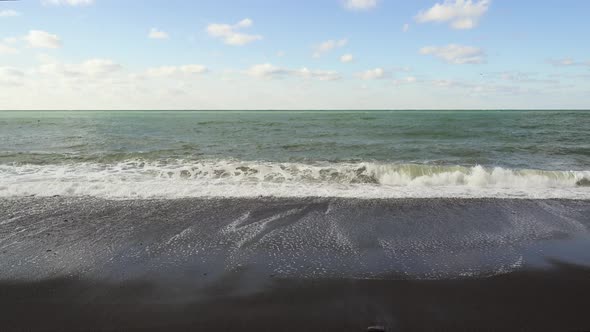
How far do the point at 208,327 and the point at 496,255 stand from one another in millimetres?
4788

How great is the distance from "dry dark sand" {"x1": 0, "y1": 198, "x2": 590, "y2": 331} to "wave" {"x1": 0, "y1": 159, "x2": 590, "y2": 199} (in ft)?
4.64

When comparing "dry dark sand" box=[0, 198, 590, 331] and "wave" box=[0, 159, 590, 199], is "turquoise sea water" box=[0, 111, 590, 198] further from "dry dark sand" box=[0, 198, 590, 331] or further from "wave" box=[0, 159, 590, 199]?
"dry dark sand" box=[0, 198, 590, 331]

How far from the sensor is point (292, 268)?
204 inches

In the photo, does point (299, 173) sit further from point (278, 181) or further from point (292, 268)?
point (292, 268)

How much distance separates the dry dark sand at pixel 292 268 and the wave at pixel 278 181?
4.64ft

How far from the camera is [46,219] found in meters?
7.39

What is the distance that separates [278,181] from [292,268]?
244 inches

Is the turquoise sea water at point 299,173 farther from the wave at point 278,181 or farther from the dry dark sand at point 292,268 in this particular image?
the dry dark sand at point 292,268

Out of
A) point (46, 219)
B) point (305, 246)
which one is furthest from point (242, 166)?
point (305, 246)

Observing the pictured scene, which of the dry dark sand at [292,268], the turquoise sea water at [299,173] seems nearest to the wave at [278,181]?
the turquoise sea water at [299,173]

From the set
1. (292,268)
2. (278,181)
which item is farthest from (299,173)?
(292,268)

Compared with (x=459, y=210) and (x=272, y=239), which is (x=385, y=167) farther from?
(x=272, y=239)

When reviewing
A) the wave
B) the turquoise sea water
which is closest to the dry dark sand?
the wave

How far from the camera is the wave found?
956 centimetres
